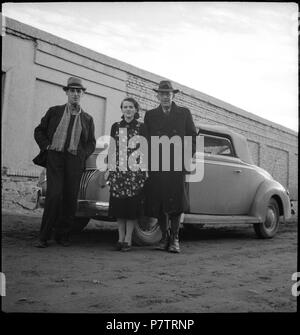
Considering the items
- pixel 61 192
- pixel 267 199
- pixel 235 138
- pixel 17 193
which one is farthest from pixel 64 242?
pixel 17 193

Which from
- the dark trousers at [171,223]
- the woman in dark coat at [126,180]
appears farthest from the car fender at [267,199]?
the woman in dark coat at [126,180]

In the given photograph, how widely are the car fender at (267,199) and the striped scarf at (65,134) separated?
120 inches

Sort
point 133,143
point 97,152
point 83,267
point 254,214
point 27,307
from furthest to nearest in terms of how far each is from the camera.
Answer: point 254,214, point 97,152, point 133,143, point 83,267, point 27,307

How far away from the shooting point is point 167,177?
437 centimetres

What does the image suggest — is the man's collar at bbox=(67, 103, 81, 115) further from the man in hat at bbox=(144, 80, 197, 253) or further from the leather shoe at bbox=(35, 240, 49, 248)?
the leather shoe at bbox=(35, 240, 49, 248)

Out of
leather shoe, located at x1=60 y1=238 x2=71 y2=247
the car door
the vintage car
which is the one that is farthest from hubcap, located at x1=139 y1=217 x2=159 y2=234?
leather shoe, located at x1=60 y1=238 x2=71 y2=247

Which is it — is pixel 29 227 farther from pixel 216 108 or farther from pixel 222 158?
pixel 216 108

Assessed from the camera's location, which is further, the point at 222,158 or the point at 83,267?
the point at 222,158

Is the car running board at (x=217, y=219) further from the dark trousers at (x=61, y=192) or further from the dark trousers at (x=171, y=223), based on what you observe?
the dark trousers at (x=61, y=192)

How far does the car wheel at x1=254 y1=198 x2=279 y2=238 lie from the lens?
6180mm

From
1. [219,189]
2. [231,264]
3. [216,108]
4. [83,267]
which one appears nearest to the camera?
[83,267]

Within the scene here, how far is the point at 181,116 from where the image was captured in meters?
4.44

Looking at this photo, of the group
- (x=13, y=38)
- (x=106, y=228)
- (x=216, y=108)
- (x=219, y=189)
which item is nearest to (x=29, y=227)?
(x=106, y=228)

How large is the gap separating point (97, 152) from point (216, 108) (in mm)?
10007
